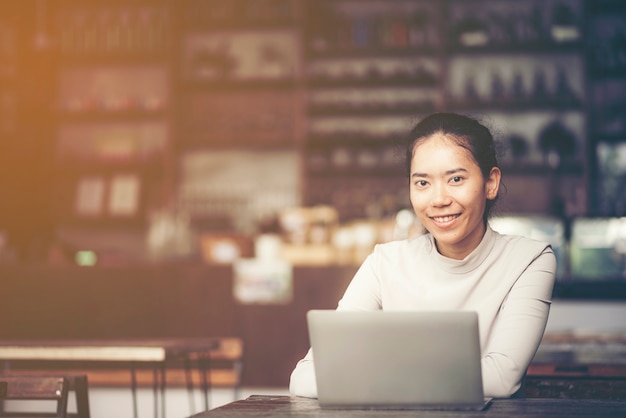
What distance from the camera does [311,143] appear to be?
6.44 metres

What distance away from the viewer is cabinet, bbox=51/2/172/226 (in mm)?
6773

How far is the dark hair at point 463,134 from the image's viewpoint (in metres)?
1.88

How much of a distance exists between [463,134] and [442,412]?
2.36ft

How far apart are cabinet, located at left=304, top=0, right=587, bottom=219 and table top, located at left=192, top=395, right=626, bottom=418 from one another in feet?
15.5

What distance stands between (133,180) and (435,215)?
17.3ft

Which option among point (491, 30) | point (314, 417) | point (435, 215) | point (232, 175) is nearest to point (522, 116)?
point (491, 30)

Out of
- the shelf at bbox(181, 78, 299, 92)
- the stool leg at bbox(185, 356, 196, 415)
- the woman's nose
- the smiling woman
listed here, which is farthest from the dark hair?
the shelf at bbox(181, 78, 299, 92)

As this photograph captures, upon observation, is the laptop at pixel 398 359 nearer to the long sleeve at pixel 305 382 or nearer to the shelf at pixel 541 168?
the long sleeve at pixel 305 382

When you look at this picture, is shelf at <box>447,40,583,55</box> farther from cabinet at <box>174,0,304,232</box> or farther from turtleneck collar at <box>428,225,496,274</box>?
turtleneck collar at <box>428,225,496,274</box>

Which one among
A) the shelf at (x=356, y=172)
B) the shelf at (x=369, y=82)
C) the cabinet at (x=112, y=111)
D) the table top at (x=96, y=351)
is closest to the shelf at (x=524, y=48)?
the shelf at (x=369, y=82)

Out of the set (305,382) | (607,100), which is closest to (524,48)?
(607,100)

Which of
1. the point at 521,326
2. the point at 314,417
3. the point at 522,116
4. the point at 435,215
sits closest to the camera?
the point at 314,417

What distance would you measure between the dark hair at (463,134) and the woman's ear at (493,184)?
19 mm

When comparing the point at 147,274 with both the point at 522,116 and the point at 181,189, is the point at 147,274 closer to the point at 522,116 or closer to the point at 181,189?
the point at 181,189
